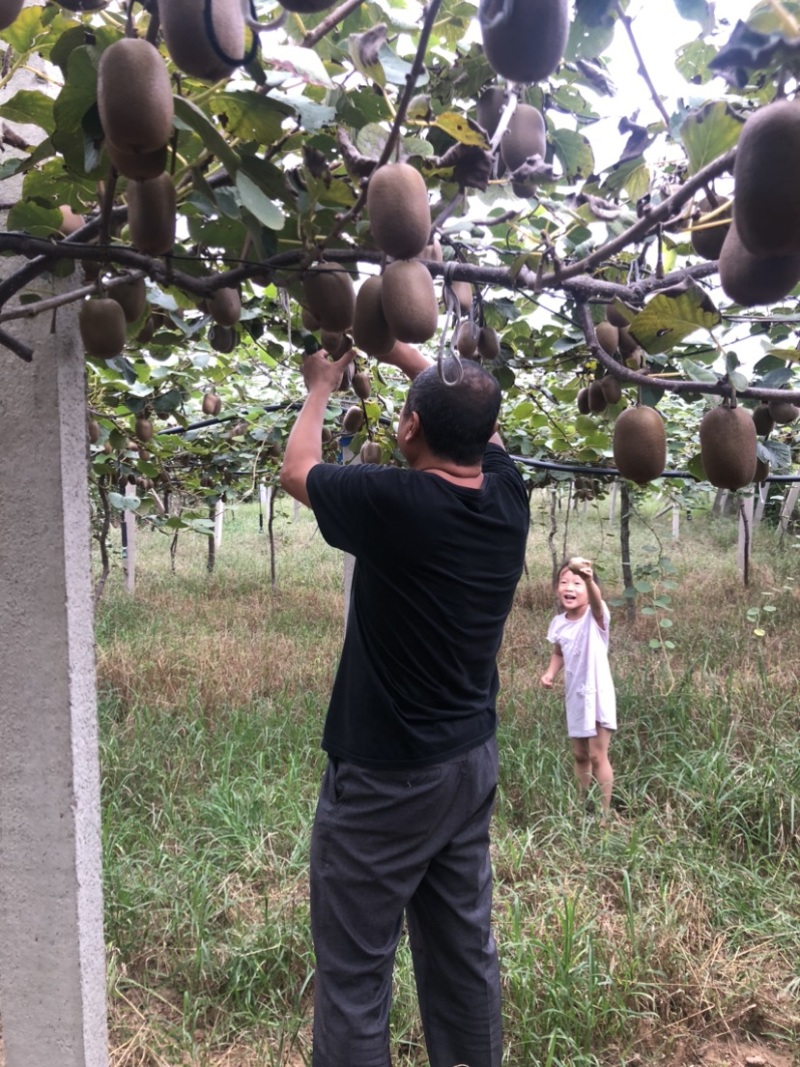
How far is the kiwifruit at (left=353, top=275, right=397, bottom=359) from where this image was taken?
1.00 meters

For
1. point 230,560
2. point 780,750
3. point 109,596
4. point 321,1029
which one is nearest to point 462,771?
point 321,1029

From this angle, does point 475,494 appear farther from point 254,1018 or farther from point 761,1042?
point 761,1042

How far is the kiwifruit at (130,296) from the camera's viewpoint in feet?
3.90

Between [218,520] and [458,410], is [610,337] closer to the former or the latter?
[458,410]

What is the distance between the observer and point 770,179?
1.90 feet

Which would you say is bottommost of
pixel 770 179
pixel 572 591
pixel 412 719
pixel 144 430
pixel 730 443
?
pixel 412 719

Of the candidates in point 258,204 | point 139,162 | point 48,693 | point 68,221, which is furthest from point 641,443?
point 48,693

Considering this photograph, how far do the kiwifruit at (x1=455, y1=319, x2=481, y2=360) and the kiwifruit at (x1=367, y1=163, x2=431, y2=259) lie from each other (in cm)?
46

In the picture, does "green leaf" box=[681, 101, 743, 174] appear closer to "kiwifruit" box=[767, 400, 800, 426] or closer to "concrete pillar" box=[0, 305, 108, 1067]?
"kiwifruit" box=[767, 400, 800, 426]

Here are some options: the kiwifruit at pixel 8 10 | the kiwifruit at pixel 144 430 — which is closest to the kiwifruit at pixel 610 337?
the kiwifruit at pixel 8 10

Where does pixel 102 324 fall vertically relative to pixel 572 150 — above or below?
below

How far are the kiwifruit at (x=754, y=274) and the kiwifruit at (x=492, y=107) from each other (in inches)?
17.6

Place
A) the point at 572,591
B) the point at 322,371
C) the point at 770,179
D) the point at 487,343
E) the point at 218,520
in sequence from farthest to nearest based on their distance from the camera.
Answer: the point at 218,520
the point at 572,591
the point at 322,371
the point at 487,343
the point at 770,179

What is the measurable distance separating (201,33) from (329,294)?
16.2 inches
